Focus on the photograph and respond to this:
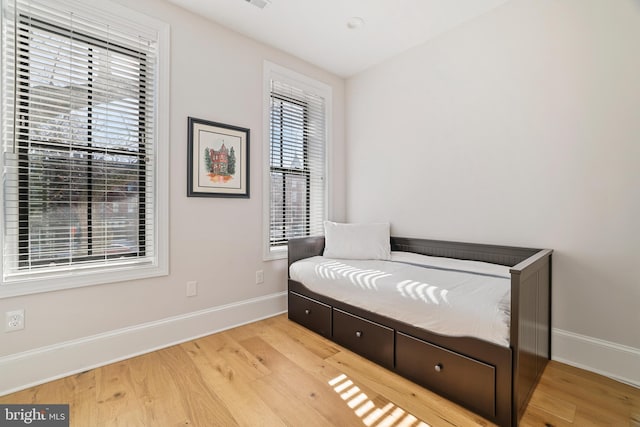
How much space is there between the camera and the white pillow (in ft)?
9.01

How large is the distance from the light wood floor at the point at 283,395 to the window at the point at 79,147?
0.69 m

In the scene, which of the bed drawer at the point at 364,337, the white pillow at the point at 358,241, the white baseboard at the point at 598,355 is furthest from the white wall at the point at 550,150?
the bed drawer at the point at 364,337

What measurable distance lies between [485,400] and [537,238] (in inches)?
50.1

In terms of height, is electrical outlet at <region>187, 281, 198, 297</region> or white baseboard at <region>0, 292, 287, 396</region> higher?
electrical outlet at <region>187, 281, 198, 297</region>

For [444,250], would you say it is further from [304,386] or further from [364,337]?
[304,386]

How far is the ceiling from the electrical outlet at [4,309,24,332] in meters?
2.41

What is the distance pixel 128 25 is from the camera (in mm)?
2090

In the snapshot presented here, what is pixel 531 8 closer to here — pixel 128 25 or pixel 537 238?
pixel 537 238

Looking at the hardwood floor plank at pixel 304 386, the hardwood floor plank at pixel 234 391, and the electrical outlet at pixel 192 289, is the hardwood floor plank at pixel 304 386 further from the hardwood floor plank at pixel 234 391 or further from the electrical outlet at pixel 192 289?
the electrical outlet at pixel 192 289

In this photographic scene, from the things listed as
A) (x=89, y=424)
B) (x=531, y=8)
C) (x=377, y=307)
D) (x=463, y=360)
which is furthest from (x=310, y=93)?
(x=89, y=424)

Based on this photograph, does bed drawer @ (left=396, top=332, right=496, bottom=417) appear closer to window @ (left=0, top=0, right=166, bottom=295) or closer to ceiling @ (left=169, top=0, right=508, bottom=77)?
window @ (left=0, top=0, right=166, bottom=295)

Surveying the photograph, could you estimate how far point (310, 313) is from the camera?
2.51m

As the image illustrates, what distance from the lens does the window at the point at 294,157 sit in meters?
2.93

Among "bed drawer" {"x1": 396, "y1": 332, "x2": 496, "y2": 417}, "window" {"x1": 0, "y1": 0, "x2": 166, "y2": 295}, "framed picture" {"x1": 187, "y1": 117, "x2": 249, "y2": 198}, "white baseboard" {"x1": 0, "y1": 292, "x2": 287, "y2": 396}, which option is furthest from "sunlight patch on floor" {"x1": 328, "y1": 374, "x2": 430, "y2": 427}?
"framed picture" {"x1": 187, "y1": 117, "x2": 249, "y2": 198}
